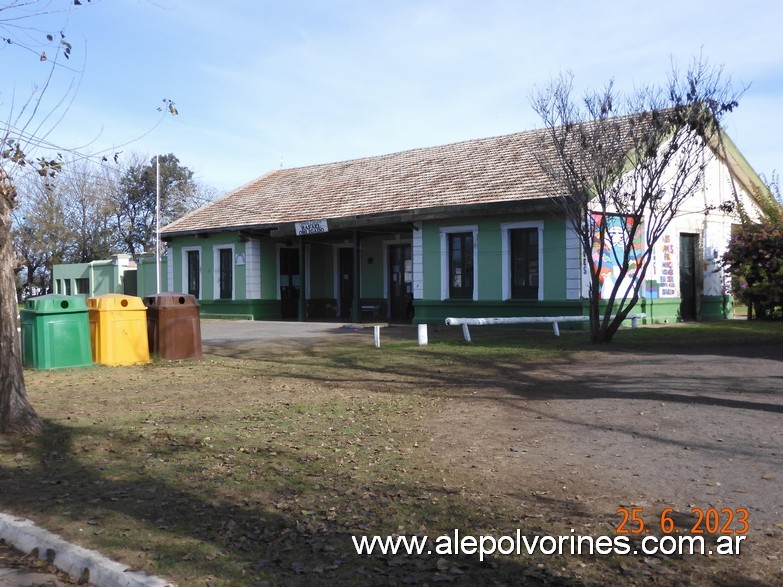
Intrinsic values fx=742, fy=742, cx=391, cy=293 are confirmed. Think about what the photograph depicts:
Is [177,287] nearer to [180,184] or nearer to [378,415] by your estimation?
[378,415]

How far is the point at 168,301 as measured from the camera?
13.7 meters

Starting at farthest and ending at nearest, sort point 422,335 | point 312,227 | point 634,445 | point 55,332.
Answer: point 312,227
point 422,335
point 55,332
point 634,445

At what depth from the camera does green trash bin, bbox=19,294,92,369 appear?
483 inches

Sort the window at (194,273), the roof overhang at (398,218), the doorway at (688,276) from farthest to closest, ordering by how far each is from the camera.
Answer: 1. the window at (194,273)
2. the doorway at (688,276)
3. the roof overhang at (398,218)

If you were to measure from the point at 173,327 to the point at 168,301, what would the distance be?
493 mm

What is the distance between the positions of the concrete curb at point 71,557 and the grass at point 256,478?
0.40 ft

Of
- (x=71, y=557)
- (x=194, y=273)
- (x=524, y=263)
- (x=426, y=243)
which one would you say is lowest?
(x=71, y=557)

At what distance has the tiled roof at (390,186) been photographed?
20.7 metres

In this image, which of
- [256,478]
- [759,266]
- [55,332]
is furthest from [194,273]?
[256,478]

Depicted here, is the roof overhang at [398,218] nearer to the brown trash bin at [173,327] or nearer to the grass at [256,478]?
the grass at [256,478]

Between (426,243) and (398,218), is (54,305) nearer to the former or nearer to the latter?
(398,218)

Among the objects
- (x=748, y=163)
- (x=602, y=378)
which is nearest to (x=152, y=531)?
(x=602, y=378)

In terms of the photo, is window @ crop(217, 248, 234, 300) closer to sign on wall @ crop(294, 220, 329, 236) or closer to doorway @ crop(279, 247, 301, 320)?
doorway @ crop(279, 247, 301, 320)

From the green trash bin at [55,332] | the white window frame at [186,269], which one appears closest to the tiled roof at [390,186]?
the white window frame at [186,269]
